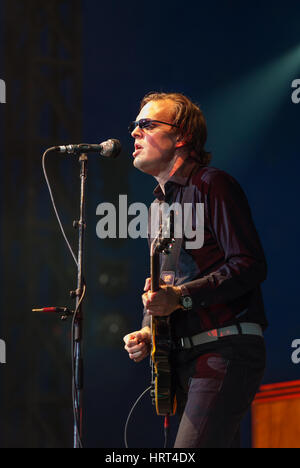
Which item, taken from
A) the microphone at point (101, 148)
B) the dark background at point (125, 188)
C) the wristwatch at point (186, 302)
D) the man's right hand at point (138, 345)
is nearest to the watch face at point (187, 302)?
the wristwatch at point (186, 302)

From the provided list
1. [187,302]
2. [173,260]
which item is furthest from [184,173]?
[187,302]

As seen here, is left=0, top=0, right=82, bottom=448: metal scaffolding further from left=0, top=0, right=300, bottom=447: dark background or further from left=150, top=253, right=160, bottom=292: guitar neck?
left=150, top=253, right=160, bottom=292: guitar neck

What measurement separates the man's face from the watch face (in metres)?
0.69

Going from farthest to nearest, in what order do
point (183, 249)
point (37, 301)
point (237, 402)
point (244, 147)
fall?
point (244, 147) < point (37, 301) < point (183, 249) < point (237, 402)

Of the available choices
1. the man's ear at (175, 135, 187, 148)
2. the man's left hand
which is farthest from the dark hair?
the man's left hand

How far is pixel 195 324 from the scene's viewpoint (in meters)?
2.04

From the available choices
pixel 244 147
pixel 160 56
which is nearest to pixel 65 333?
pixel 244 147

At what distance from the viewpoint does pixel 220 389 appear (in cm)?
190

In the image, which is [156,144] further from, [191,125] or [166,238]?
[166,238]

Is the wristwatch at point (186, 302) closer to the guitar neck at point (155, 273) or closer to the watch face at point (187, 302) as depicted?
the watch face at point (187, 302)

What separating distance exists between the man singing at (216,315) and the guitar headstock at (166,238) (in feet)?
0.28

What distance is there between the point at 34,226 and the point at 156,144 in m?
2.34
